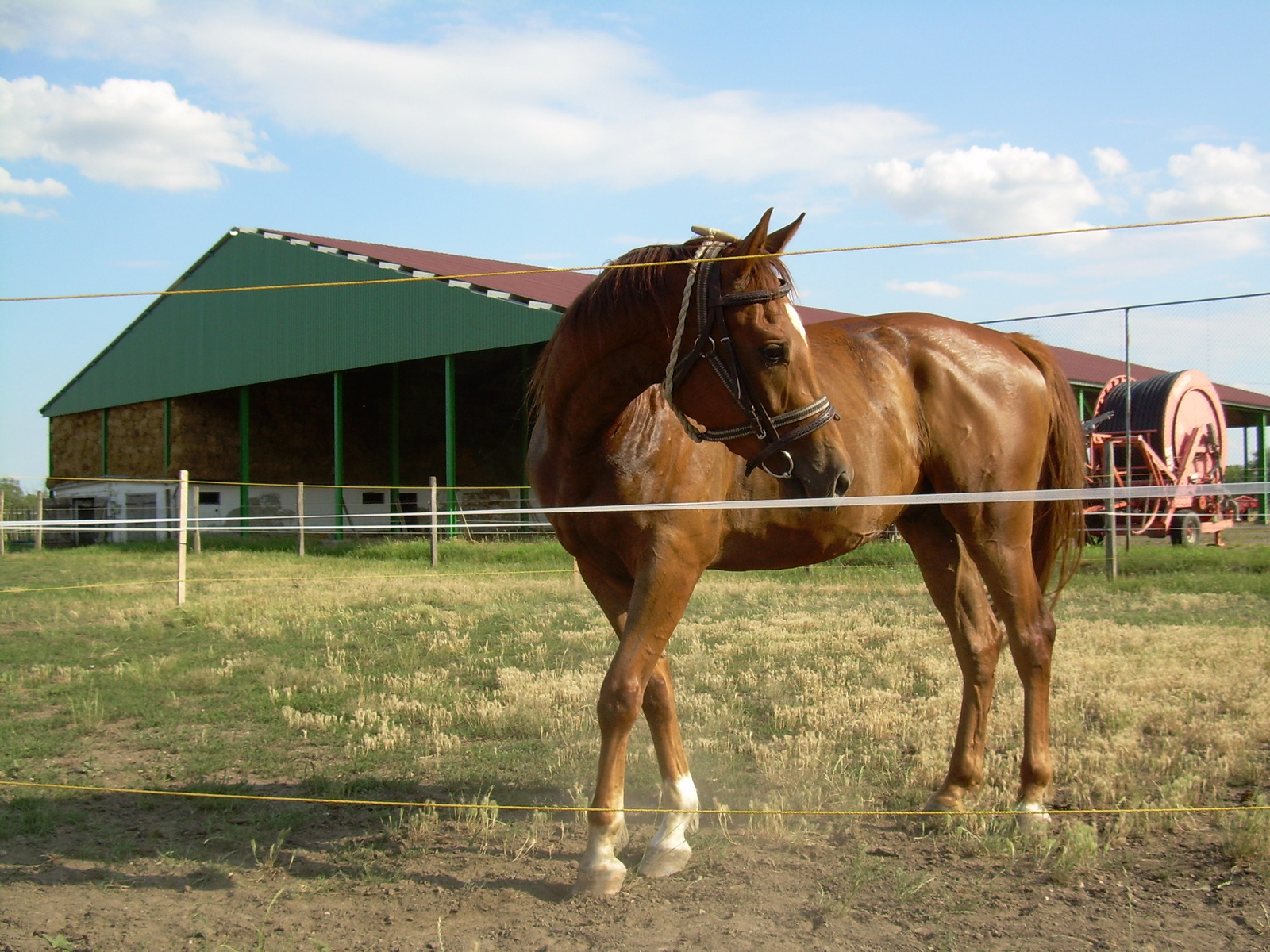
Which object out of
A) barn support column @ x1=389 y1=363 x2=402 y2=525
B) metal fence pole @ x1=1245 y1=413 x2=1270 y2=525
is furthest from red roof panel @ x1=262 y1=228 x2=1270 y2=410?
metal fence pole @ x1=1245 y1=413 x2=1270 y2=525

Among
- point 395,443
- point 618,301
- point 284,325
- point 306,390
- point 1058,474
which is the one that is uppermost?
point 284,325

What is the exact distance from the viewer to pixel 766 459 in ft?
9.62

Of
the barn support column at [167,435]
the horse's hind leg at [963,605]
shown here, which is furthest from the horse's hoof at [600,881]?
the barn support column at [167,435]

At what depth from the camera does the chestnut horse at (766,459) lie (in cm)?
298

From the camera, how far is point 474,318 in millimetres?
18625

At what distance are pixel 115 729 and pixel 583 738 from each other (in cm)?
272

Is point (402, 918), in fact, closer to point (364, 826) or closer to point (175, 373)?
point (364, 826)

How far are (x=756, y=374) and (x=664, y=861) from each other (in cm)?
175

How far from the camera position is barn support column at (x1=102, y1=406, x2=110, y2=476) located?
29.7 meters

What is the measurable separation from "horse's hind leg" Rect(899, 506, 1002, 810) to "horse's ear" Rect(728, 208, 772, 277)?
173 cm

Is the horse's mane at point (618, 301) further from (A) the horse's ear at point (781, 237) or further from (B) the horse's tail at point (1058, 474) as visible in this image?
(B) the horse's tail at point (1058, 474)

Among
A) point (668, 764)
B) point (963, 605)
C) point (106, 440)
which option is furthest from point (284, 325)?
point (668, 764)

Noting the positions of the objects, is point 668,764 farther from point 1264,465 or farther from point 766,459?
point 1264,465

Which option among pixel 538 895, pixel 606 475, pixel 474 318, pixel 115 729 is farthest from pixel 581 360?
pixel 474 318
